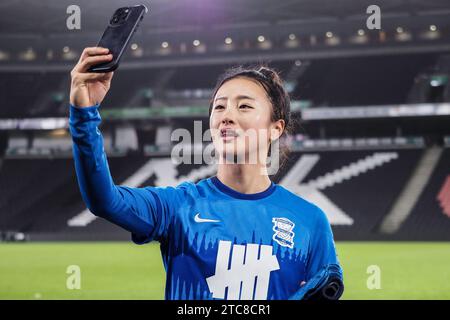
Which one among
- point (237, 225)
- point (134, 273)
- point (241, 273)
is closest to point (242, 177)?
point (237, 225)

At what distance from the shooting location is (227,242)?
1992 millimetres

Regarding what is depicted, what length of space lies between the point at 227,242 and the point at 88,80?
761mm

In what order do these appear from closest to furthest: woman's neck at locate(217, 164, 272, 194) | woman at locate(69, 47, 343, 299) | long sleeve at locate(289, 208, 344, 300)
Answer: long sleeve at locate(289, 208, 344, 300) → woman at locate(69, 47, 343, 299) → woman's neck at locate(217, 164, 272, 194)

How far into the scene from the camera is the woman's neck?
2.09 m

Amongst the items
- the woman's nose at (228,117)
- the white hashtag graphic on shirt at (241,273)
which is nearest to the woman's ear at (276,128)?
the woman's nose at (228,117)

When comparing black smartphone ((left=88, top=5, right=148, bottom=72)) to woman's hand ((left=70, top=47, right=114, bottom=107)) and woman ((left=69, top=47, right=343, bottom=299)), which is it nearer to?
woman's hand ((left=70, top=47, right=114, bottom=107))

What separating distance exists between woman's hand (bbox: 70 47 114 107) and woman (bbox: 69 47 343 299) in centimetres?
35

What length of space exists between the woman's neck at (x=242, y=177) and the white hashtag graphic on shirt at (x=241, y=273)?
9.5 inches

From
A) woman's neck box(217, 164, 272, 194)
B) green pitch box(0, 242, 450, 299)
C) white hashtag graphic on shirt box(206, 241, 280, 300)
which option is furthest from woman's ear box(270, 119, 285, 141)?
green pitch box(0, 242, 450, 299)

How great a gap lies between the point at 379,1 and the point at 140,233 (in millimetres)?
21825

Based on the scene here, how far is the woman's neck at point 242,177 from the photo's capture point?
2.09m

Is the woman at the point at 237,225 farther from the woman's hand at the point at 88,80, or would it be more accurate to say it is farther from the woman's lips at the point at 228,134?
the woman's hand at the point at 88,80
